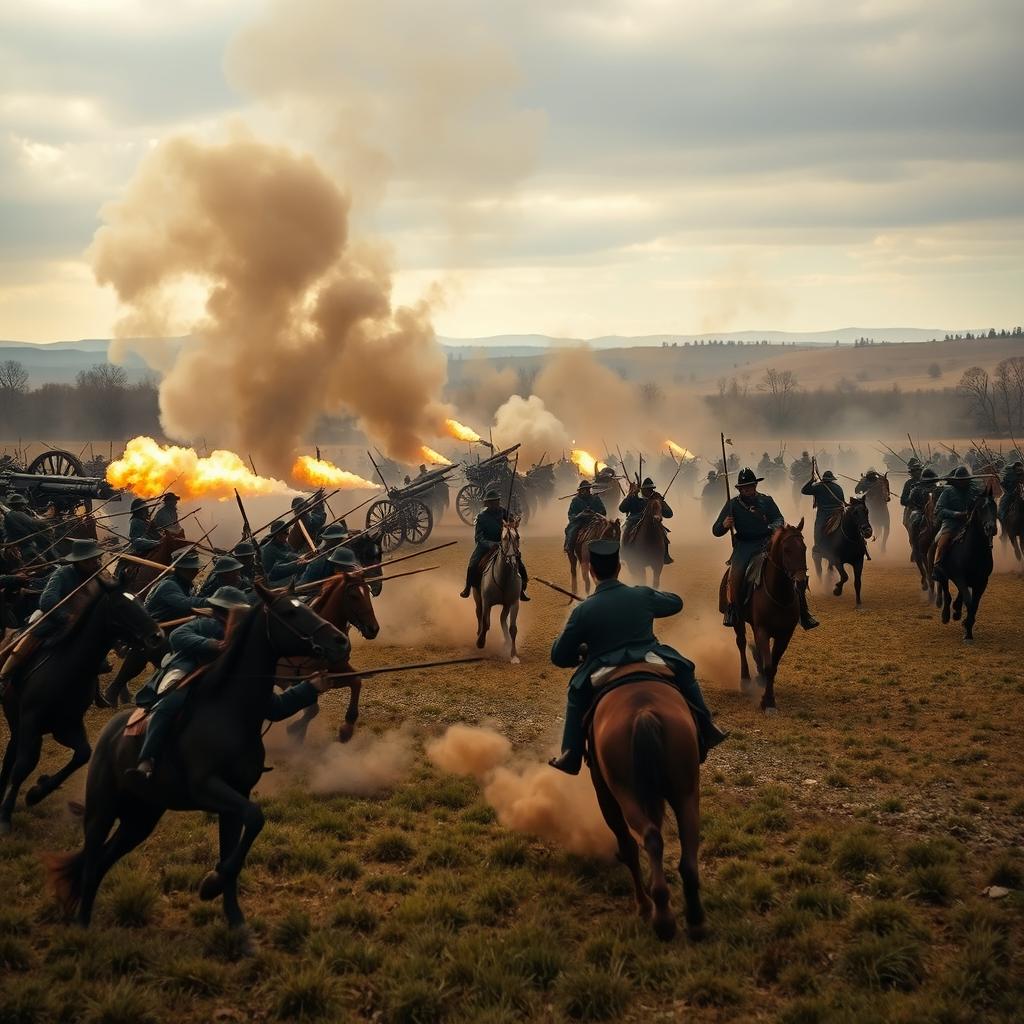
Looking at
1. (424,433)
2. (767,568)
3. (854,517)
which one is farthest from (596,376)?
(767,568)

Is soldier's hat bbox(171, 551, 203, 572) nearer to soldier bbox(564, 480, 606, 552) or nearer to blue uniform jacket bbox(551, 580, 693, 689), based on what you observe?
blue uniform jacket bbox(551, 580, 693, 689)

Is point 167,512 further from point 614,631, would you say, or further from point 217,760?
point 614,631

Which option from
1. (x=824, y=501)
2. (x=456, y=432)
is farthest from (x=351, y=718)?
(x=456, y=432)

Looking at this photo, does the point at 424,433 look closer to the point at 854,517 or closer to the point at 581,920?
the point at 854,517

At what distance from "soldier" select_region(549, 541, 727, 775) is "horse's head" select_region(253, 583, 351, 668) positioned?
1.66 m

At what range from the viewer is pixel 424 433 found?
4094cm

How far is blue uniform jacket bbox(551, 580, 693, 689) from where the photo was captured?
7742 mm

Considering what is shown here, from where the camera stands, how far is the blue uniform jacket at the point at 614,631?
774 cm

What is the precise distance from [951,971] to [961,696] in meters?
8.04

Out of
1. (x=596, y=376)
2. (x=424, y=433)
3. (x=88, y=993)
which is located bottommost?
(x=88, y=993)

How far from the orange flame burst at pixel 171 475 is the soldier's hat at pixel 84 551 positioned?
16834 millimetres

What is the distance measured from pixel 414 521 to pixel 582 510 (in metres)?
9.45

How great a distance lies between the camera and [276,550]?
47.4 ft

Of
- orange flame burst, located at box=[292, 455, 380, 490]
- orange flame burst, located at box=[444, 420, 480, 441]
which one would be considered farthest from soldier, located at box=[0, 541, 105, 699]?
orange flame burst, located at box=[444, 420, 480, 441]
